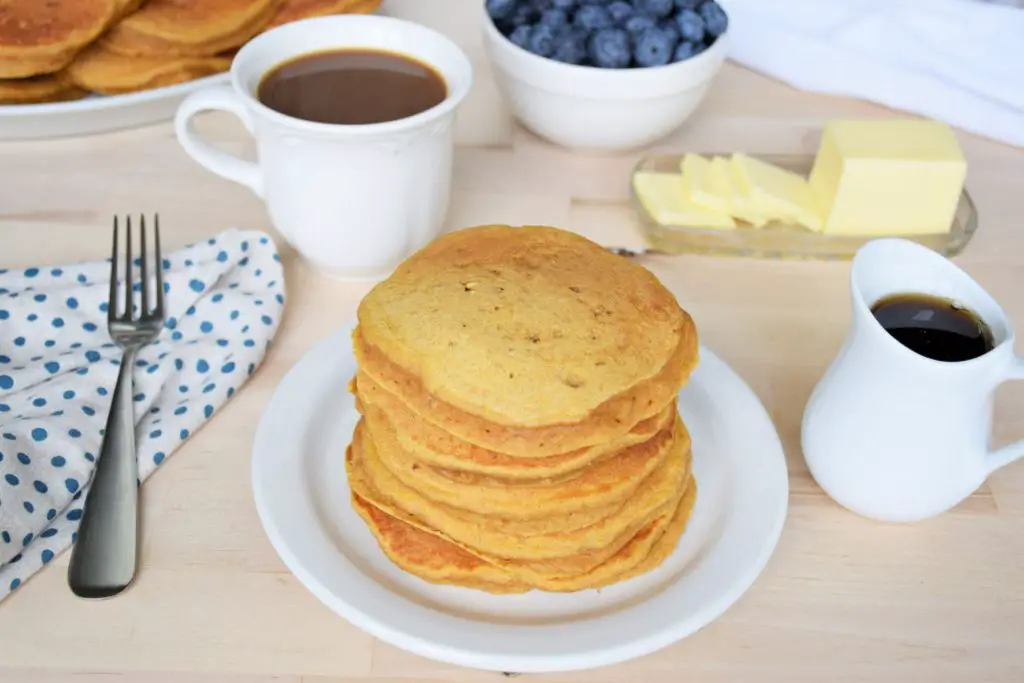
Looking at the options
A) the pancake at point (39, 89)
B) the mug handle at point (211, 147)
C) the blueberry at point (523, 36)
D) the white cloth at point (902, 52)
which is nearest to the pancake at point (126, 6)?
the pancake at point (39, 89)

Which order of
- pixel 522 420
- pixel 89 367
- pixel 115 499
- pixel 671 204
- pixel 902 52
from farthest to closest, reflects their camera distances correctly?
pixel 902 52
pixel 671 204
pixel 89 367
pixel 115 499
pixel 522 420

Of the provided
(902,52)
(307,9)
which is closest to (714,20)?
(902,52)

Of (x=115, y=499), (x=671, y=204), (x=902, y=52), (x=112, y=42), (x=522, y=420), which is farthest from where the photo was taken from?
(x=902, y=52)

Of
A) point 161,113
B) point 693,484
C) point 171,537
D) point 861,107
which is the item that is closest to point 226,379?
point 171,537

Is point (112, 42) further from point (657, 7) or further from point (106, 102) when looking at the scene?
point (657, 7)

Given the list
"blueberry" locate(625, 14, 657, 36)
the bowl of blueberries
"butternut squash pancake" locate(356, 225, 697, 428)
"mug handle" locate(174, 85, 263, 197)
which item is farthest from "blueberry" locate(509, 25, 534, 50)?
"butternut squash pancake" locate(356, 225, 697, 428)
